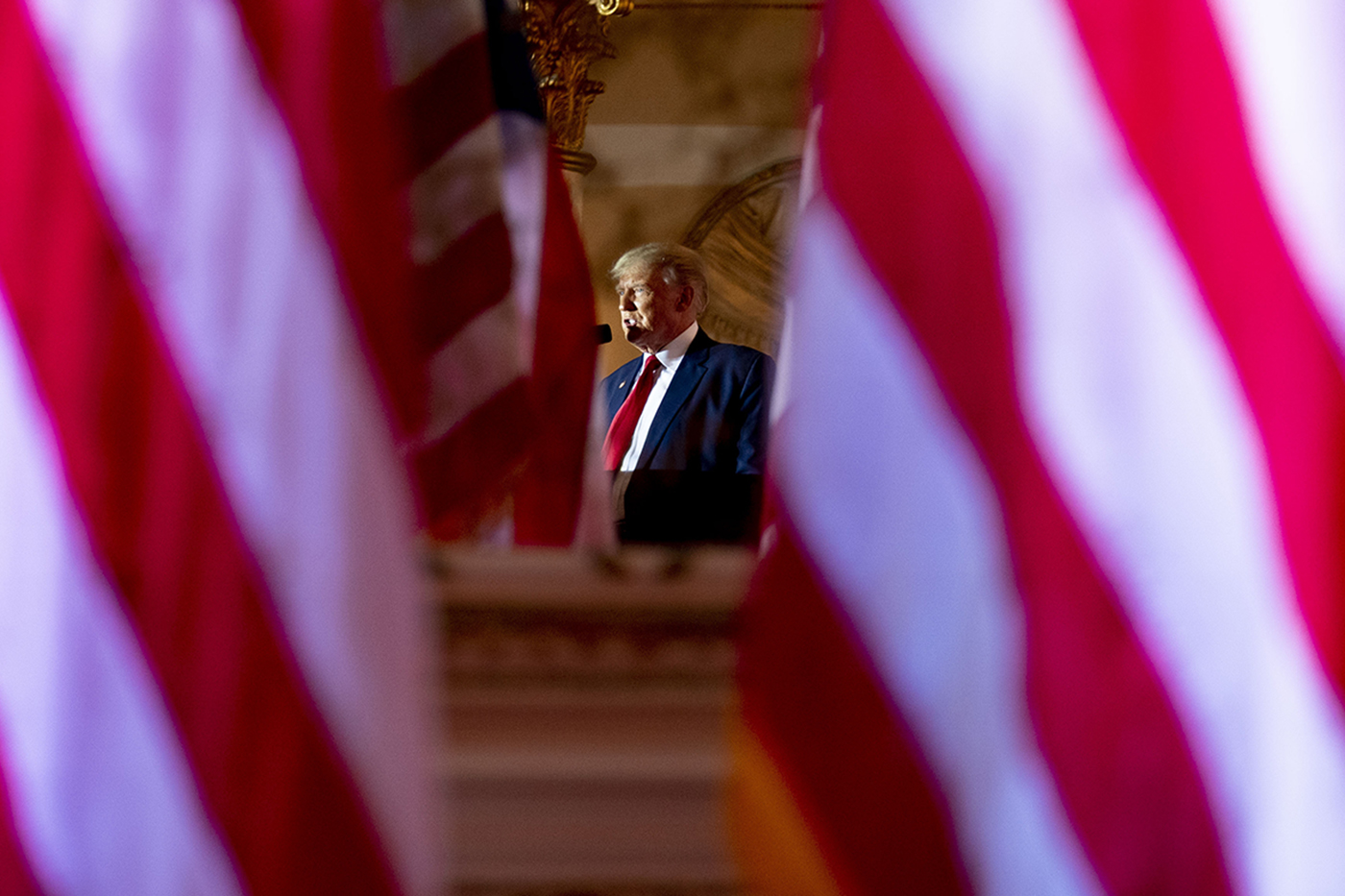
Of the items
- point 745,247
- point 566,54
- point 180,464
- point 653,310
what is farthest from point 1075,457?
point 745,247

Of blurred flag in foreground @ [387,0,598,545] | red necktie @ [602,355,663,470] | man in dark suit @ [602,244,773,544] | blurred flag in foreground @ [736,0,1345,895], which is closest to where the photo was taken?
blurred flag in foreground @ [736,0,1345,895]

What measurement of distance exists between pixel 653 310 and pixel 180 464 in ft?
4.56

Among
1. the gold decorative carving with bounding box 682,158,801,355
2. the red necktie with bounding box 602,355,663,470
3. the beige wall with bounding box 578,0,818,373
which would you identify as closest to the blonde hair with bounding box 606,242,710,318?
the red necktie with bounding box 602,355,663,470

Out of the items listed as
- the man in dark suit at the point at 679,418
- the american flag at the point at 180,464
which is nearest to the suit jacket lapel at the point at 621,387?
the man in dark suit at the point at 679,418

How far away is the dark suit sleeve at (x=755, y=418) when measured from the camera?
179 centimetres

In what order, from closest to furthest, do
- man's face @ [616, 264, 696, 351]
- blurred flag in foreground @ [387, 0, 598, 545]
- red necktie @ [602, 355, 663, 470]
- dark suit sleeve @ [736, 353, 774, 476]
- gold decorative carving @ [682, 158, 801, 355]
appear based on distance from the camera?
blurred flag in foreground @ [387, 0, 598, 545] → dark suit sleeve @ [736, 353, 774, 476] → red necktie @ [602, 355, 663, 470] → man's face @ [616, 264, 696, 351] → gold decorative carving @ [682, 158, 801, 355]

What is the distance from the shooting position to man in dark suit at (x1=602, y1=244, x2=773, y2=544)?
1.59m

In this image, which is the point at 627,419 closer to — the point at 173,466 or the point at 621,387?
the point at 621,387

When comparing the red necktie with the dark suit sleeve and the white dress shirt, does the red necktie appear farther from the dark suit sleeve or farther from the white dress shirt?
the dark suit sleeve

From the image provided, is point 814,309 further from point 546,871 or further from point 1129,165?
point 546,871

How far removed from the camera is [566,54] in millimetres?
2400

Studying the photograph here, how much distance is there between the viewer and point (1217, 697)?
0.73 m

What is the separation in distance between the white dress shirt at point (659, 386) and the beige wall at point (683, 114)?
6.19 feet

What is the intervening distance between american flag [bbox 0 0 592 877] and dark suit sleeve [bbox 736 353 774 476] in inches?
39.4
